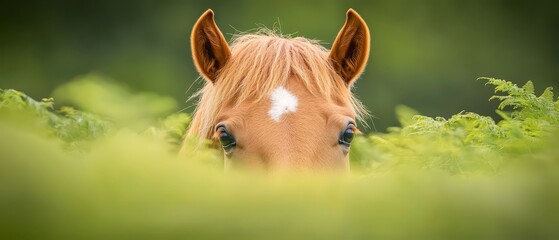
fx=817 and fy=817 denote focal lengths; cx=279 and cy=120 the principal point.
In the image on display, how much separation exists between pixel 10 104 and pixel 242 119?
1.27 meters

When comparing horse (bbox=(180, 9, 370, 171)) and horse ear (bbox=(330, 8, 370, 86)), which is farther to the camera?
horse ear (bbox=(330, 8, 370, 86))

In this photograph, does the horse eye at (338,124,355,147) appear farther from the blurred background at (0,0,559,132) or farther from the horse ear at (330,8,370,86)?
the blurred background at (0,0,559,132)

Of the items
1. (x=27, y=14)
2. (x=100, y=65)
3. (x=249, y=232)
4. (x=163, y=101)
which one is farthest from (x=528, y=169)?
(x=27, y=14)

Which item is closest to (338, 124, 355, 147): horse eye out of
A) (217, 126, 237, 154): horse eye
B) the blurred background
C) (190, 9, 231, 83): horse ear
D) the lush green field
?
(217, 126, 237, 154): horse eye

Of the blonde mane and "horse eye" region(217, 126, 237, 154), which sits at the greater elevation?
the blonde mane

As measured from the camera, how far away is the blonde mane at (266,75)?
13.8 ft

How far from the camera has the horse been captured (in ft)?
12.4

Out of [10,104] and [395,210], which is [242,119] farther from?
[395,210]

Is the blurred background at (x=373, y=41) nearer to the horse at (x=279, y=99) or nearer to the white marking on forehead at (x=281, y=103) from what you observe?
the horse at (x=279, y=99)

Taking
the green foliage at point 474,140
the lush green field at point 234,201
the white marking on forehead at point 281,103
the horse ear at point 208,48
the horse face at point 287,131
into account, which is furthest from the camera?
the horse ear at point 208,48

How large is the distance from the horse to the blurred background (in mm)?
12627

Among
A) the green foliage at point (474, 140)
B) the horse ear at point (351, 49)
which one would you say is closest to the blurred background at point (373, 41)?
the horse ear at point (351, 49)

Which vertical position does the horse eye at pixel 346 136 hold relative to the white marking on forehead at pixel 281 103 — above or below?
below

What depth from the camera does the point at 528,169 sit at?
1.48 metres
